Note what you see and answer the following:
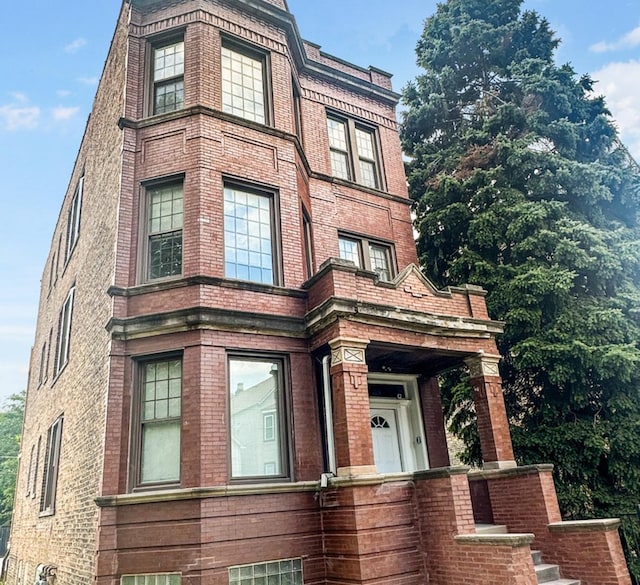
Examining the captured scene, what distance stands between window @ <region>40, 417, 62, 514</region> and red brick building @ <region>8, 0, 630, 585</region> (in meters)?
0.11

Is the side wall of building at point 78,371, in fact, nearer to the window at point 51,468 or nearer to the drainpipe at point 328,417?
the window at point 51,468

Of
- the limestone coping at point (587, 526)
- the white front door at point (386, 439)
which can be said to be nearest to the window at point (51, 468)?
the white front door at point (386, 439)

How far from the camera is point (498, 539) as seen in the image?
238 inches

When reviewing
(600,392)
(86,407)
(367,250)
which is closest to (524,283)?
(600,392)

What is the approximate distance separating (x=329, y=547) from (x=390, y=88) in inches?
459

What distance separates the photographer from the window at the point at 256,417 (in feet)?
24.0

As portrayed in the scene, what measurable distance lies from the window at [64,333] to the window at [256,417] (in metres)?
6.12

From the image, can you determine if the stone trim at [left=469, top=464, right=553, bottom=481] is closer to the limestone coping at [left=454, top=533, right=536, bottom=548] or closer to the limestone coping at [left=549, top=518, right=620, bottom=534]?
the limestone coping at [left=549, top=518, right=620, bottom=534]

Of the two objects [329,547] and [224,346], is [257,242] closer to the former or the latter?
[224,346]

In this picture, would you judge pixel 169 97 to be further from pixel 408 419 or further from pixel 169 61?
pixel 408 419

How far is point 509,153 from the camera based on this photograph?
12.3m

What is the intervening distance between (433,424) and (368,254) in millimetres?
4000

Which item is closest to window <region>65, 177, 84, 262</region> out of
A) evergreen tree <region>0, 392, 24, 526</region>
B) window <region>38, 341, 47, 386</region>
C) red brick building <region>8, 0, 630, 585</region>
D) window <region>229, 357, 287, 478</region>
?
red brick building <region>8, 0, 630, 585</region>

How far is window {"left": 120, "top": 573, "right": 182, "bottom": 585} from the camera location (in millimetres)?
6277
